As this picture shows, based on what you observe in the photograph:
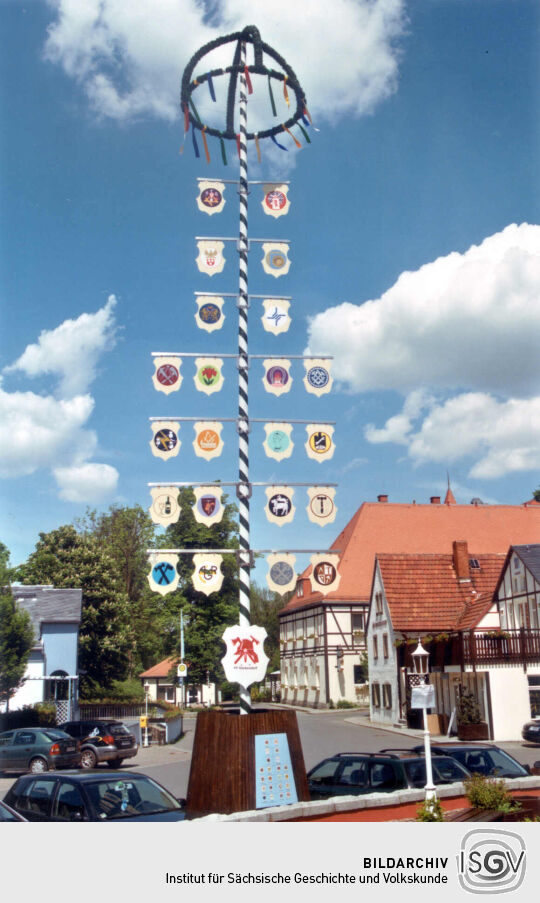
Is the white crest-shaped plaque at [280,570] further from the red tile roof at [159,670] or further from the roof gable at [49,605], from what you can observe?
the red tile roof at [159,670]

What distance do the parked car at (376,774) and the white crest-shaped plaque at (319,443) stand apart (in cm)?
415

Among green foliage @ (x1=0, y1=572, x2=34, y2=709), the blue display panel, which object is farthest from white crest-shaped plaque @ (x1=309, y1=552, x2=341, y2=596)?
green foliage @ (x1=0, y1=572, x2=34, y2=709)

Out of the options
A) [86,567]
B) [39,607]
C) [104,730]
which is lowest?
[104,730]

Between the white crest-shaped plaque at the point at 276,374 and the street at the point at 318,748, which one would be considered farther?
the street at the point at 318,748

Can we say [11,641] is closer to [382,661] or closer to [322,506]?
[382,661]

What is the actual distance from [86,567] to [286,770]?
39.8 m

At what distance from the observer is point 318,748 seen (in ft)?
79.6

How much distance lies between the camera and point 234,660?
10.6 metres

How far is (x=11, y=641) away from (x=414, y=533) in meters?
29.4

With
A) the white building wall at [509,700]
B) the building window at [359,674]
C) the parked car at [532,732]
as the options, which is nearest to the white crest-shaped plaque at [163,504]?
the parked car at [532,732]

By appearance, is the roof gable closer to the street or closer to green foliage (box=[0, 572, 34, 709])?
green foliage (box=[0, 572, 34, 709])

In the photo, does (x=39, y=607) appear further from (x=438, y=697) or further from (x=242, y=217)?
(x=242, y=217)

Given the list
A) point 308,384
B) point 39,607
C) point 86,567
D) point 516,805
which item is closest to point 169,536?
point 39,607

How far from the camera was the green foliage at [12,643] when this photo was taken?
89.9 feet
